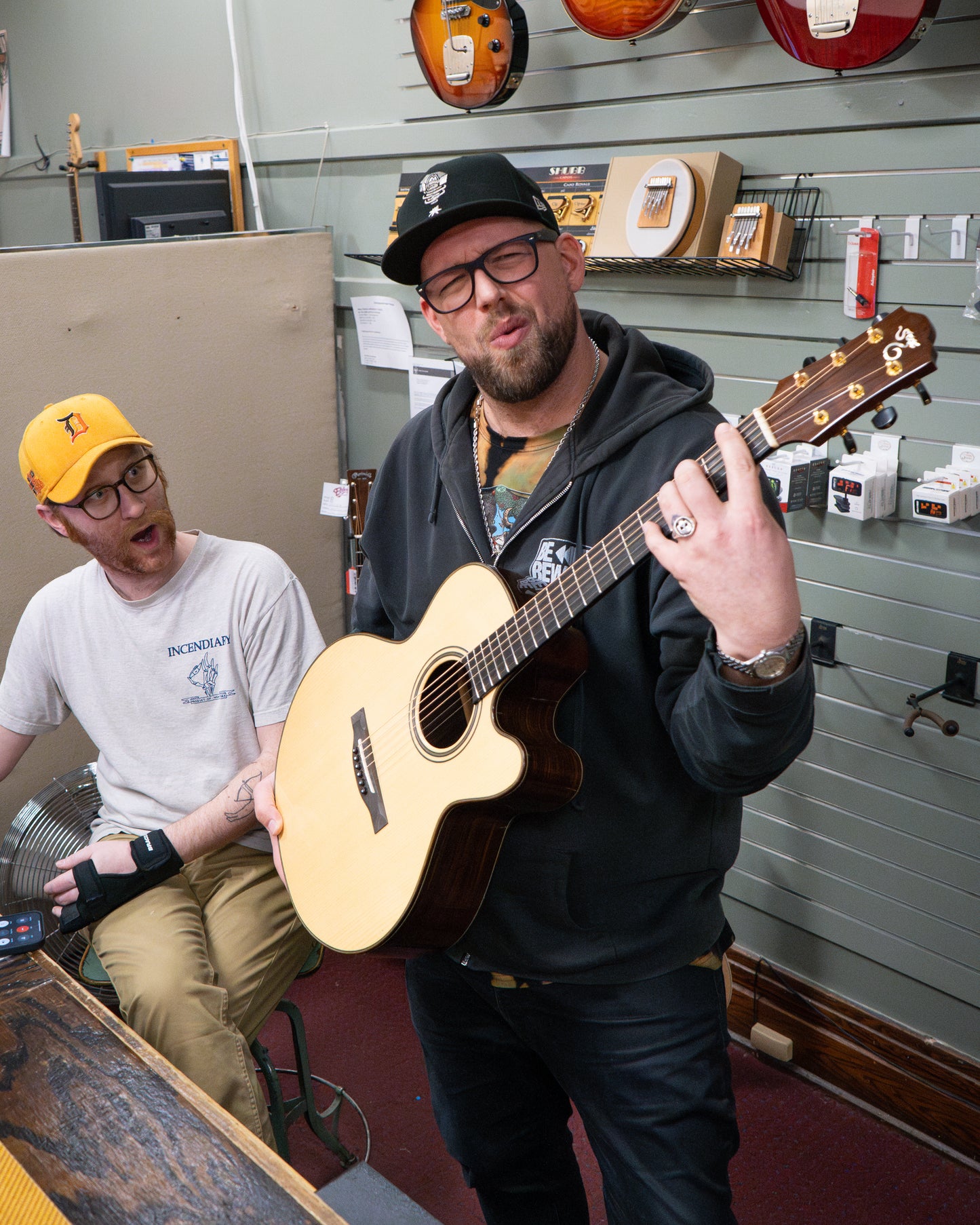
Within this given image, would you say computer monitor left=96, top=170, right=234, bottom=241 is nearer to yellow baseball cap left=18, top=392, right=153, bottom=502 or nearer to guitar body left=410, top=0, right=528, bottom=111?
guitar body left=410, top=0, right=528, bottom=111

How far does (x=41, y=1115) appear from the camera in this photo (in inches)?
45.8

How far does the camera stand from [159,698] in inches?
83.6

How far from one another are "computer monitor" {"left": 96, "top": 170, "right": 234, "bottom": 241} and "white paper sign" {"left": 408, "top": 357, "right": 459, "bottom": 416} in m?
0.73

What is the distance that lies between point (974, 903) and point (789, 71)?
1735 millimetres

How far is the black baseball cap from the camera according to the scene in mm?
1411

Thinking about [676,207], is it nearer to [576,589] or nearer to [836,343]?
[836,343]

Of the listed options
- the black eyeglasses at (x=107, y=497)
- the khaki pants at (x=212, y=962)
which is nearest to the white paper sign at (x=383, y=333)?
the black eyeglasses at (x=107, y=497)

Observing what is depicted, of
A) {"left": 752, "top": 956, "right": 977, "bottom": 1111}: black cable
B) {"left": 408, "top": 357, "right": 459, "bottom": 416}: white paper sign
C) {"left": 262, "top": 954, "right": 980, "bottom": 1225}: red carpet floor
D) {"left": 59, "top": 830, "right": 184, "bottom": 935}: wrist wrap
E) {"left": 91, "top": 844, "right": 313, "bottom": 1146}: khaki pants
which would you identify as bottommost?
{"left": 262, "top": 954, "right": 980, "bottom": 1225}: red carpet floor

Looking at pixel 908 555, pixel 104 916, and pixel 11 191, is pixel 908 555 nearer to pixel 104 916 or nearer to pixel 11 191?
pixel 104 916

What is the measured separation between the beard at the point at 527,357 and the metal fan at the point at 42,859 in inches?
55.5

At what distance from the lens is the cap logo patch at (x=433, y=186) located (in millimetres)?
1438

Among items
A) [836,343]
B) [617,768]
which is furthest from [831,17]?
[617,768]

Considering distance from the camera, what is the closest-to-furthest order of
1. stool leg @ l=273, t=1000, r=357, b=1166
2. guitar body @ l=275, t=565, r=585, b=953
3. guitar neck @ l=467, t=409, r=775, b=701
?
guitar neck @ l=467, t=409, r=775, b=701, guitar body @ l=275, t=565, r=585, b=953, stool leg @ l=273, t=1000, r=357, b=1166

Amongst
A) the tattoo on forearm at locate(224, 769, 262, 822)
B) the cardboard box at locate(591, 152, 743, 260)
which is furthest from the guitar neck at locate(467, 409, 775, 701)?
the cardboard box at locate(591, 152, 743, 260)
